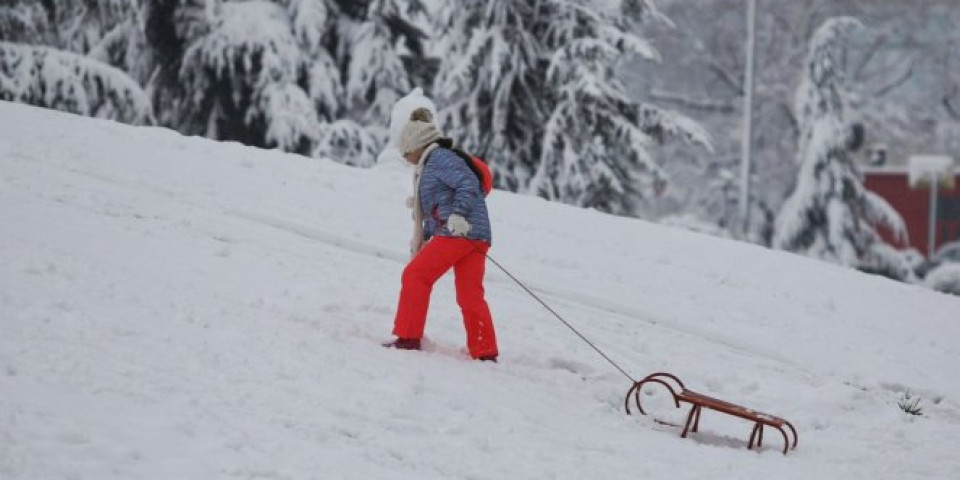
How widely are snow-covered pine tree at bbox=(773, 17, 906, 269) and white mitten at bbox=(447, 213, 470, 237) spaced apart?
20.5m

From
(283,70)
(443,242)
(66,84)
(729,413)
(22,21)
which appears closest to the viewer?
(729,413)

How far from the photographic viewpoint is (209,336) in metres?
5.82

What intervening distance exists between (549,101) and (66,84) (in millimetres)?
7401

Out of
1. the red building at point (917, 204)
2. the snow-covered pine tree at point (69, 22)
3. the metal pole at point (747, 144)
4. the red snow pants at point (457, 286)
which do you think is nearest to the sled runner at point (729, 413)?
the red snow pants at point (457, 286)

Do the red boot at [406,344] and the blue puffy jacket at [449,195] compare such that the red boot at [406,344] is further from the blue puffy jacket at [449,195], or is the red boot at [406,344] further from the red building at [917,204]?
the red building at [917,204]

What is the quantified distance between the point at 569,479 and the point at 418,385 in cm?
117

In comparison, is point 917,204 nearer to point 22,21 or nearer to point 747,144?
point 747,144

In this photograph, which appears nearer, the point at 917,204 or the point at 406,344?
the point at 406,344

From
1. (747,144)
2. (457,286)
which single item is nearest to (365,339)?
(457,286)

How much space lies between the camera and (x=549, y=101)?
18031 mm

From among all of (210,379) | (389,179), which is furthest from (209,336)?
(389,179)

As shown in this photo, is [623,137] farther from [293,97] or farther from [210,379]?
[210,379]

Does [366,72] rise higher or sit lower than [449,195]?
higher

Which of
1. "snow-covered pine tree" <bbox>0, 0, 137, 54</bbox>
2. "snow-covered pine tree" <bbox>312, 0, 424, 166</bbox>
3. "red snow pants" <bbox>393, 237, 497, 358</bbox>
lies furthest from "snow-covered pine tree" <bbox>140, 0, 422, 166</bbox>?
"red snow pants" <bbox>393, 237, 497, 358</bbox>
